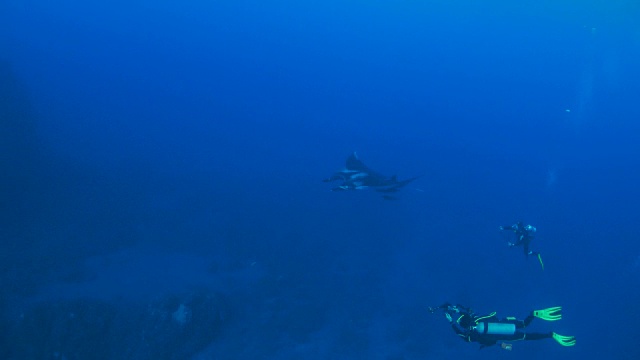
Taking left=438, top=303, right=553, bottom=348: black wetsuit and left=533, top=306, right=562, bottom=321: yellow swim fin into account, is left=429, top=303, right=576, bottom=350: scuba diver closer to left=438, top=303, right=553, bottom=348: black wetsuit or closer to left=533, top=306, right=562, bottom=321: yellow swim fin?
left=438, top=303, right=553, bottom=348: black wetsuit

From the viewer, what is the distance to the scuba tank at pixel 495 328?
9.47 meters

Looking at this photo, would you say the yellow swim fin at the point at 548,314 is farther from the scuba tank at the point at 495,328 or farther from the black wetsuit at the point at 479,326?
the scuba tank at the point at 495,328

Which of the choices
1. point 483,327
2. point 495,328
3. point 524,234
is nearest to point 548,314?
point 495,328

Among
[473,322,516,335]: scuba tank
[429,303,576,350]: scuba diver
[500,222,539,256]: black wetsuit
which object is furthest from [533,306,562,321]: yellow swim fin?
[500,222,539,256]: black wetsuit

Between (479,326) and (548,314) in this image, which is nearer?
(479,326)

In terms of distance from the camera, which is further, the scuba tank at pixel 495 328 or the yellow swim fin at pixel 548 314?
the yellow swim fin at pixel 548 314

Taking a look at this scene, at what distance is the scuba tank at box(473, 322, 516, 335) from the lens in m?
9.47

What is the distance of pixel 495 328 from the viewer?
9.58 metres

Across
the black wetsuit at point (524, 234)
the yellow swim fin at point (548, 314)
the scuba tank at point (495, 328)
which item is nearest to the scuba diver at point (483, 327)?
the scuba tank at point (495, 328)

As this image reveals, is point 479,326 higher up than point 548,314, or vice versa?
point 479,326

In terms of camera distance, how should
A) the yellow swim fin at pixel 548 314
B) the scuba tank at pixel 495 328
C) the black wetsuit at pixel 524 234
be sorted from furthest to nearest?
the black wetsuit at pixel 524 234 < the yellow swim fin at pixel 548 314 < the scuba tank at pixel 495 328

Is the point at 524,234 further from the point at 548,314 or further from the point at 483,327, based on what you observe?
the point at 483,327

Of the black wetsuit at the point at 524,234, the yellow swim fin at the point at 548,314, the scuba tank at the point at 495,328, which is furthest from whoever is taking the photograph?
the black wetsuit at the point at 524,234

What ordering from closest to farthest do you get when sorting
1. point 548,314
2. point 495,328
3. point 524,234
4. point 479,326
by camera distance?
1. point 479,326
2. point 495,328
3. point 548,314
4. point 524,234
